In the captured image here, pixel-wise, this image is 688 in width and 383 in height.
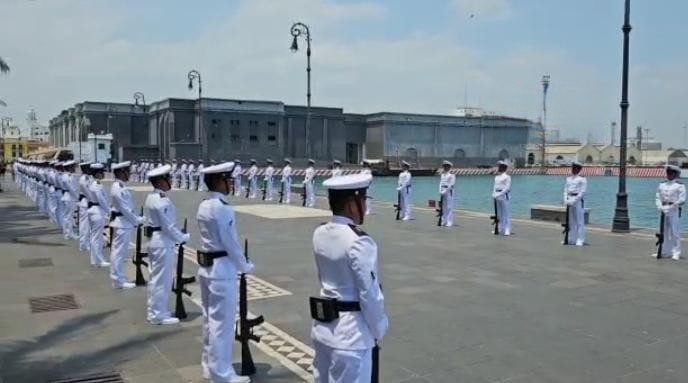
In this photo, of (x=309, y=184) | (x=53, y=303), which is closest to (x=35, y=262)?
(x=53, y=303)

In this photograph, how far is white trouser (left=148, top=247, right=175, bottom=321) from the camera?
7.16 meters

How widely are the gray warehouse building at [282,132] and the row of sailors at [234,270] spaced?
68203 mm

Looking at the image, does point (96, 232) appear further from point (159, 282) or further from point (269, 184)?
point (269, 184)

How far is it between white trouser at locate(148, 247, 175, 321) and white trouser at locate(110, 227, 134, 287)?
204cm

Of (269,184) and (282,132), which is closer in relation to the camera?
(269,184)

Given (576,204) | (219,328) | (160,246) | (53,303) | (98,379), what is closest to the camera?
(219,328)

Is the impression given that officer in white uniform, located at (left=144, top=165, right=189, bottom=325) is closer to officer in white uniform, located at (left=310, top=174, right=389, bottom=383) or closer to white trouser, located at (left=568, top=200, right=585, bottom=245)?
officer in white uniform, located at (left=310, top=174, right=389, bottom=383)

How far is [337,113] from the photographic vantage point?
9706cm

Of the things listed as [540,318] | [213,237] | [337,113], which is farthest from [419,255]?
[337,113]

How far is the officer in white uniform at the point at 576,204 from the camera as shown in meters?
14.0

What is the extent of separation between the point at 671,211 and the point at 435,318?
7.54 meters

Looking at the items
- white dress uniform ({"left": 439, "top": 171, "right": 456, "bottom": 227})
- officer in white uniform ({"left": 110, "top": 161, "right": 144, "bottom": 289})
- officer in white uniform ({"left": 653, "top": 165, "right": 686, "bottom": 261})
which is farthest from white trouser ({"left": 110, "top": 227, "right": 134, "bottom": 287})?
white dress uniform ({"left": 439, "top": 171, "right": 456, "bottom": 227})

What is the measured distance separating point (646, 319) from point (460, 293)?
2434mm

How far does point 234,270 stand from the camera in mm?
5465
